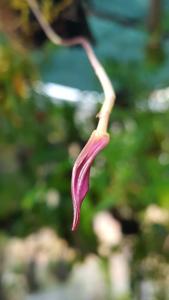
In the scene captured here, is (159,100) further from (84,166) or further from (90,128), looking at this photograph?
(84,166)

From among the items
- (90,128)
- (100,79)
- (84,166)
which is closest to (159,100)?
(90,128)

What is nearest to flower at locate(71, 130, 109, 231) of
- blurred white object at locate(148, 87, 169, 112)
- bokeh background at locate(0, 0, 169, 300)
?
bokeh background at locate(0, 0, 169, 300)

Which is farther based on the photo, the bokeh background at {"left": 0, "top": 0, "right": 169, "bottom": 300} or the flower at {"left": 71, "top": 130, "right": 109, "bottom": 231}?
the bokeh background at {"left": 0, "top": 0, "right": 169, "bottom": 300}

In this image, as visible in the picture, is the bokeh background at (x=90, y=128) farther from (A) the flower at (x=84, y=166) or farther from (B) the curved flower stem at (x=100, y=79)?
(A) the flower at (x=84, y=166)

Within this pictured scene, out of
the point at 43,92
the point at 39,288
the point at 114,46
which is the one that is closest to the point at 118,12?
the point at 114,46

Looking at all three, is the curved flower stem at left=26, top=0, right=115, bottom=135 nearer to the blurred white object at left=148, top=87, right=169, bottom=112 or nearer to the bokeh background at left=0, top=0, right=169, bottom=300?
the bokeh background at left=0, top=0, right=169, bottom=300

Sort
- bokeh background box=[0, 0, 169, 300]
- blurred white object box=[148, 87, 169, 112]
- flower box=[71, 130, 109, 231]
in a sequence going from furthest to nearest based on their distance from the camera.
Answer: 1. blurred white object box=[148, 87, 169, 112]
2. bokeh background box=[0, 0, 169, 300]
3. flower box=[71, 130, 109, 231]

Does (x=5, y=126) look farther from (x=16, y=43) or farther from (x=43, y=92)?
(x=16, y=43)

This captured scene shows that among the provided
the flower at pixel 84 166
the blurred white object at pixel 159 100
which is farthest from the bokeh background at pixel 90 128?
the flower at pixel 84 166
